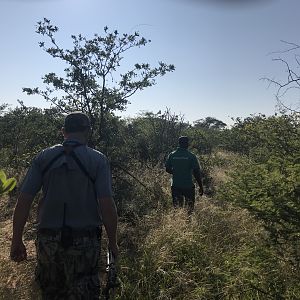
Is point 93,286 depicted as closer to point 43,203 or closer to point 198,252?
point 43,203

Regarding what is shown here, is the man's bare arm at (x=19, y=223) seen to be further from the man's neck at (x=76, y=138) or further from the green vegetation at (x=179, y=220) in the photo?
the green vegetation at (x=179, y=220)

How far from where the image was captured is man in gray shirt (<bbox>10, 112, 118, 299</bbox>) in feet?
11.0

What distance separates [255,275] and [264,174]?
1102 mm

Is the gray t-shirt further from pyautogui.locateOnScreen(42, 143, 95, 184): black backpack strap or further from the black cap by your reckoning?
the black cap

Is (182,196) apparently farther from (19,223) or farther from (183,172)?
(19,223)

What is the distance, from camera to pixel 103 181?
3.35m

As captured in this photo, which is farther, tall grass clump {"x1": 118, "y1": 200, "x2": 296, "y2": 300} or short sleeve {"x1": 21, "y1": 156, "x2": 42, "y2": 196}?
tall grass clump {"x1": 118, "y1": 200, "x2": 296, "y2": 300}

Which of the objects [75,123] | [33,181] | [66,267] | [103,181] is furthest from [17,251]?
[75,123]

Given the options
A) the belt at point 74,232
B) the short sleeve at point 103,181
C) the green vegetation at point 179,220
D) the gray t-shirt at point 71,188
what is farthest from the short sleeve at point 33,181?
the green vegetation at point 179,220

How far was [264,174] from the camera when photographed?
485 centimetres

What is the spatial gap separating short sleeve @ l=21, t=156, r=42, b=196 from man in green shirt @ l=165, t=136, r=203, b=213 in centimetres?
415

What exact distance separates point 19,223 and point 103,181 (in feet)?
2.35

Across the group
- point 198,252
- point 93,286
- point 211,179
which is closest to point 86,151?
point 93,286

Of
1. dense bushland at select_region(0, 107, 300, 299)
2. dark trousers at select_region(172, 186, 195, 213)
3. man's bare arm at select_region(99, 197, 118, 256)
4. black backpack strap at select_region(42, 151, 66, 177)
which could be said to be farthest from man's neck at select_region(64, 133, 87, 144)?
dark trousers at select_region(172, 186, 195, 213)
